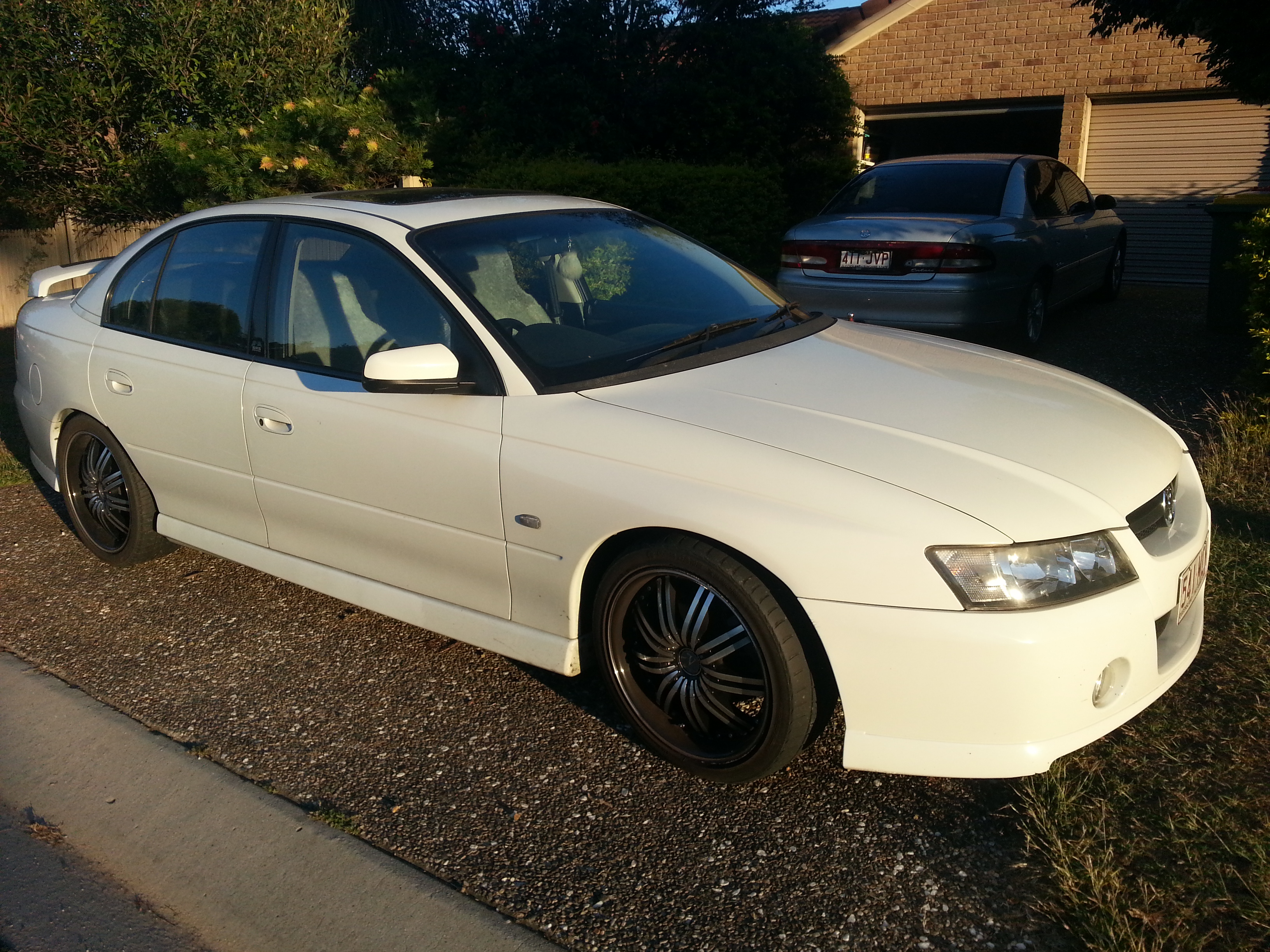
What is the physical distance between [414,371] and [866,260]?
15.8ft

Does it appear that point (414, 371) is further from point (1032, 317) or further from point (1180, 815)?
point (1032, 317)

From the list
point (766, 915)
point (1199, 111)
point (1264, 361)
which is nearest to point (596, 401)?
point (766, 915)

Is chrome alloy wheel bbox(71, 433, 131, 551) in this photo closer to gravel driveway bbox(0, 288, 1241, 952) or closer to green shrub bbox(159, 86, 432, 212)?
gravel driveway bbox(0, 288, 1241, 952)

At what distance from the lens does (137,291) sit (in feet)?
15.6

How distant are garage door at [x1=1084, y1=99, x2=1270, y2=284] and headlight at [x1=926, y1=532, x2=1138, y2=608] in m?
12.4

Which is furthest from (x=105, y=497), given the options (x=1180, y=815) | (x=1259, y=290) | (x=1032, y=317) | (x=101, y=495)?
(x=1032, y=317)

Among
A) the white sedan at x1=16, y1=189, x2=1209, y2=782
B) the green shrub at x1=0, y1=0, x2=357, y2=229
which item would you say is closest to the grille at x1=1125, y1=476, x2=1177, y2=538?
the white sedan at x1=16, y1=189, x2=1209, y2=782

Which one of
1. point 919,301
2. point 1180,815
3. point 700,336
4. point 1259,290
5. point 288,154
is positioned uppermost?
point 288,154

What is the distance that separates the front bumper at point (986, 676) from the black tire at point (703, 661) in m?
0.15

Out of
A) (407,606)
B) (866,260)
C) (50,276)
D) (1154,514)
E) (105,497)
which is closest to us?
(1154,514)

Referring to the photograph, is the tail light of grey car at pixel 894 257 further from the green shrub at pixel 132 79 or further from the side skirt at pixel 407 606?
the green shrub at pixel 132 79

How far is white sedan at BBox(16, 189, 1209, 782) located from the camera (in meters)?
2.76

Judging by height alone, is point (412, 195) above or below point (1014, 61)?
below

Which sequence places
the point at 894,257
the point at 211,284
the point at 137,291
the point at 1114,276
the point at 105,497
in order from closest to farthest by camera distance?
the point at 211,284, the point at 137,291, the point at 105,497, the point at 894,257, the point at 1114,276
